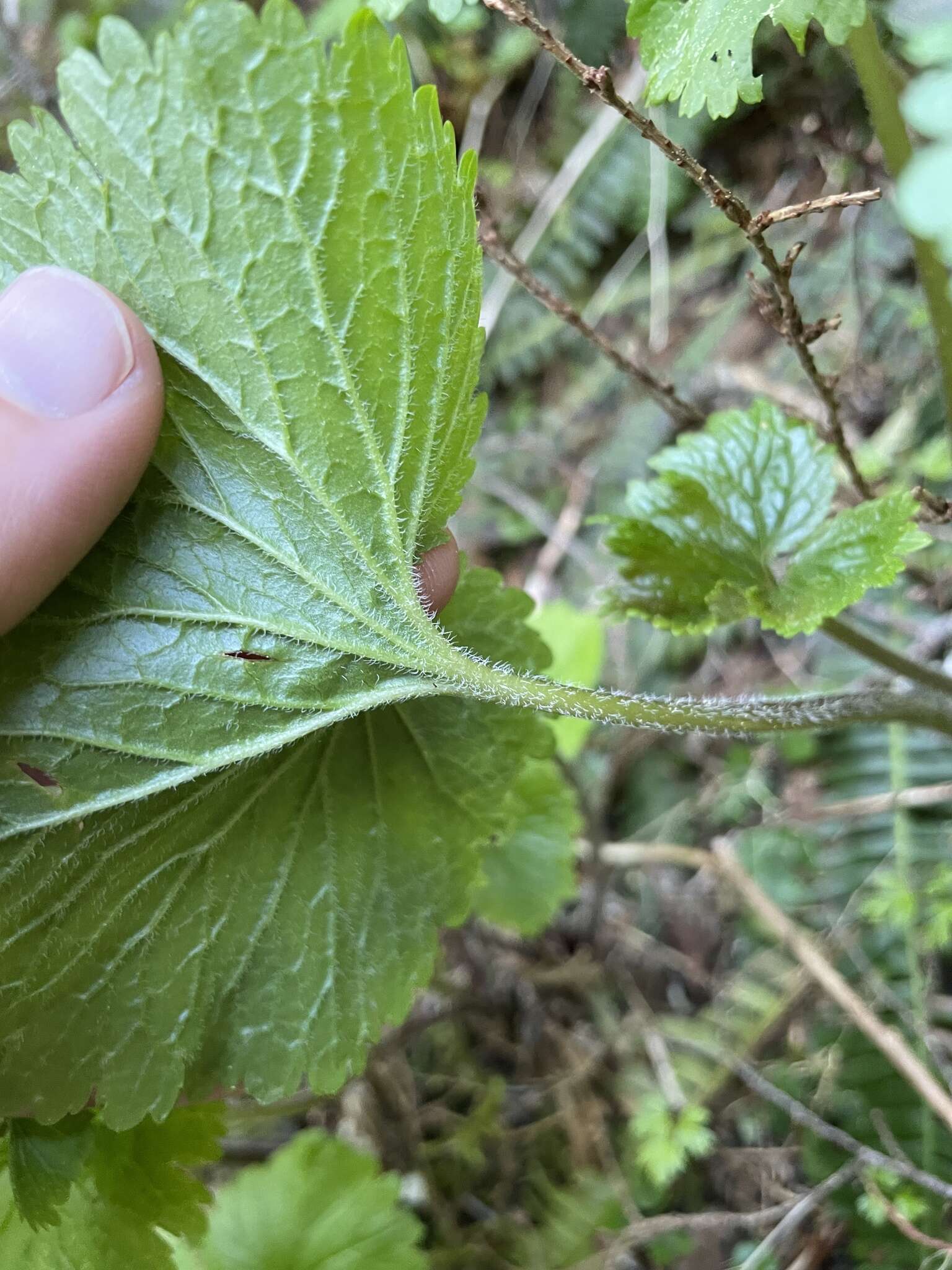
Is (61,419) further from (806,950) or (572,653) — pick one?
(806,950)

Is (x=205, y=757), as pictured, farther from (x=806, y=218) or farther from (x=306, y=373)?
(x=806, y=218)

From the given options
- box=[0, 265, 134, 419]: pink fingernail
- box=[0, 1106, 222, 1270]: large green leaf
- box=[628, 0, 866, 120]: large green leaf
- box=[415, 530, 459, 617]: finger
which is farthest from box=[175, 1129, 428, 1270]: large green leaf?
box=[628, 0, 866, 120]: large green leaf

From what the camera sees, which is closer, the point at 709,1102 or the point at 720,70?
the point at 720,70

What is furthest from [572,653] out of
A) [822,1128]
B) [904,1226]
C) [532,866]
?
[904,1226]

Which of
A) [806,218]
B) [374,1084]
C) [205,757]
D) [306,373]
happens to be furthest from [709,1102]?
[806,218]

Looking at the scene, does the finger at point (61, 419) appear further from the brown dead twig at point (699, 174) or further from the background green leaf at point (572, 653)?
the background green leaf at point (572, 653)

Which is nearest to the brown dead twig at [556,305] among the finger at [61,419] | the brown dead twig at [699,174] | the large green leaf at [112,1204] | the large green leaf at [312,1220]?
the brown dead twig at [699,174]

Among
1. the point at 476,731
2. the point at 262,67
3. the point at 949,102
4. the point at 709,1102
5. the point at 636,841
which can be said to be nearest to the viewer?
the point at 949,102
